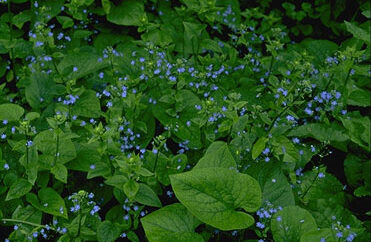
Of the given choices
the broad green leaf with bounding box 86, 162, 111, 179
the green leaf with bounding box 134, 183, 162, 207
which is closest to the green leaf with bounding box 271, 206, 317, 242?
the green leaf with bounding box 134, 183, 162, 207

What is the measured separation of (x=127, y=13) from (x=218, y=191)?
7.85 feet

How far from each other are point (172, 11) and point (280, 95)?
196 centimetres

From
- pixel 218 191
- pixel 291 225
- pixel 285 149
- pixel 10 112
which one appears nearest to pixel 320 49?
pixel 285 149

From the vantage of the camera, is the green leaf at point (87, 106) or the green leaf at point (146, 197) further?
the green leaf at point (87, 106)

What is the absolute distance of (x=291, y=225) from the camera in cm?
297

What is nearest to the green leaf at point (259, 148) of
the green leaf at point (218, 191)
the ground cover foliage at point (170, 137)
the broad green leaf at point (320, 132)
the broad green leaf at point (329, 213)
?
the ground cover foliage at point (170, 137)

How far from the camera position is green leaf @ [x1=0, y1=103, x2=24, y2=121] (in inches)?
131

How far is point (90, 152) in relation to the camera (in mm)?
3410

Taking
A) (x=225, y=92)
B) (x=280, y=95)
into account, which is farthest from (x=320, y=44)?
(x=280, y=95)

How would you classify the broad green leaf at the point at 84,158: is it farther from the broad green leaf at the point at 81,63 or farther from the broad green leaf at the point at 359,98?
the broad green leaf at the point at 359,98

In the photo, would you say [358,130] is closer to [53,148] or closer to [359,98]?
[359,98]

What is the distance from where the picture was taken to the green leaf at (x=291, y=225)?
2.95 m

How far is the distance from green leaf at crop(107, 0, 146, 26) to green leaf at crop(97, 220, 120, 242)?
220 cm

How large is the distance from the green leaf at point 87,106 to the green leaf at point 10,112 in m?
0.44
